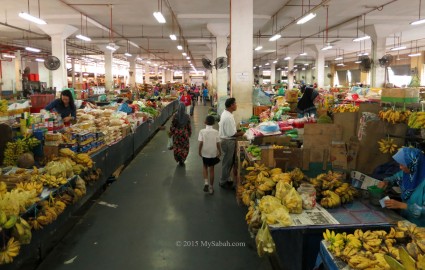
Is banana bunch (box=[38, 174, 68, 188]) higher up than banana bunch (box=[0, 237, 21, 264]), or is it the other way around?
banana bunch (box=[38, 174, 68, 188])

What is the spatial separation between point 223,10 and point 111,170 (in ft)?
29.4

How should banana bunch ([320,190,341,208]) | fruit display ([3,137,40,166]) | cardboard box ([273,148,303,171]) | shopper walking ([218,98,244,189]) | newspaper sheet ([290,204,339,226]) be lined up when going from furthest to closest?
shopper walking ([218,98,244,189]), fruit display ([3,137,40,166]), cardboard box ([273,148,303,171]), banana bunch ([320,190,341,208]), newspaper sheet ([290,204,339,226])

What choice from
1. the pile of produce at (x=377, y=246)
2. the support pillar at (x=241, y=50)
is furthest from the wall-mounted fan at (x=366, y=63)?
the pile of produce at (x=377, y=246)

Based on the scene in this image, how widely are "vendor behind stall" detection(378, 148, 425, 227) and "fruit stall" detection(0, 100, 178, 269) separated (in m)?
3.61

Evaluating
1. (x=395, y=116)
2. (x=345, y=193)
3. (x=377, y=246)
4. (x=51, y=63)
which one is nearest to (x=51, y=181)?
(x=345, y=193)

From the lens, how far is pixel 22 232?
337 centimetres

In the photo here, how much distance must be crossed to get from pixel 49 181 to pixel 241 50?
6.62 metres

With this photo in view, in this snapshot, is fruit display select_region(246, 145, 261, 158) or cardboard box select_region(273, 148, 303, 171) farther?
fruit display select_region(246, 145, 261, 158)

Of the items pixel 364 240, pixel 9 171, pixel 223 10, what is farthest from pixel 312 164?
pixel 223 10

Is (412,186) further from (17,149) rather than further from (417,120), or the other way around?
(17,149)

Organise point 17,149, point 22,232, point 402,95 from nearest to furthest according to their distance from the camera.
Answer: point 22,232 → point 402,95 → point 17,149

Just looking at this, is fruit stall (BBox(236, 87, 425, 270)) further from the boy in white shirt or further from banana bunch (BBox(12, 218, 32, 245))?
banana bunch (BBox(12, 218, 32, 245))

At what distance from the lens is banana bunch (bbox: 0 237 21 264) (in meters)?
3.12

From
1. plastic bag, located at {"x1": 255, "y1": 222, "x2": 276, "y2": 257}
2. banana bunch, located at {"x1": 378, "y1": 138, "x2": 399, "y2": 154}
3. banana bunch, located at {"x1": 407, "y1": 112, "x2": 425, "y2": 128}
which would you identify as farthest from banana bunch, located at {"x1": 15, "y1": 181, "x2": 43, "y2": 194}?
banana bunch, located at {"x1": 407, "y1": 112, "x2": 425, "y2": 128}
